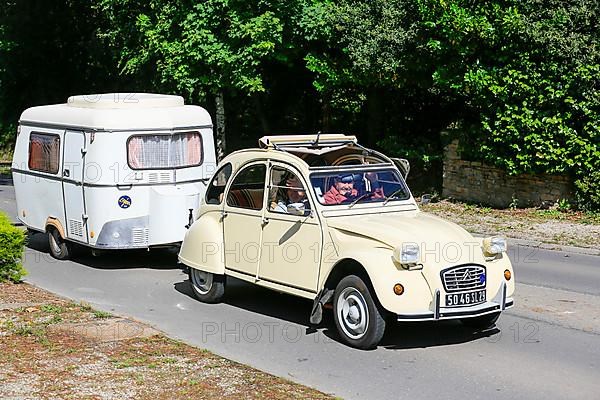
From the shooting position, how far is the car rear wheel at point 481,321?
9820 mm

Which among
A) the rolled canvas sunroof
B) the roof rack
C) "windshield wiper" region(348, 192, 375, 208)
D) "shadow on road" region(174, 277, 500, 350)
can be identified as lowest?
"shadow on road" region(174, 277, 500, 350)

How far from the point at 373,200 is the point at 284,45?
14.7 meters

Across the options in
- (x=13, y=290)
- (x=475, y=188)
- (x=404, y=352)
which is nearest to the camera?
(x=404, y=352)

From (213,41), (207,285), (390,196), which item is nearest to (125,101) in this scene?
(207,285)

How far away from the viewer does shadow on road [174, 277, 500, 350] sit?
9.58 meters

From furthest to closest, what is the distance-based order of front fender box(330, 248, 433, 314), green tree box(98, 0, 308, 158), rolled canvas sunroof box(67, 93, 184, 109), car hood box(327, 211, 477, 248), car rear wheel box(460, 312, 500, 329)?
1. green tree box(98, 0, 308, 158)
2. rolled canvas sunroof box(67, 93, 184, 109)
3. car rear wheel box(460, 312, 500, 329)
4. car hood box(327, 211, 477, 248)
5. front fender box(330, 248, 433, 314)

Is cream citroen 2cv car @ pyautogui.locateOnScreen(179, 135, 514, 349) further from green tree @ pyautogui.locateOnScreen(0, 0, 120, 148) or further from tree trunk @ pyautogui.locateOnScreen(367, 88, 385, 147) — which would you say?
green tree @ pyautogui.locateOnScreen(0, 0, 120, 148)

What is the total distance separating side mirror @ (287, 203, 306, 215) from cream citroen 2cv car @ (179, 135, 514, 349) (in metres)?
0.01

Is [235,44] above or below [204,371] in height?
above

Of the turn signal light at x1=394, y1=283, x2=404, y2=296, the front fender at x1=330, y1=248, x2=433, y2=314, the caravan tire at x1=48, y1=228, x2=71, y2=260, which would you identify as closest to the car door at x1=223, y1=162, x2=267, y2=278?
the front fender at x1=330, y1=248, x2=433, y2=314

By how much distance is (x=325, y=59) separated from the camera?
2378 cm

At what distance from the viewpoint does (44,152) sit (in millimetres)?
14891

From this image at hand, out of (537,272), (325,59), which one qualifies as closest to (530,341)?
(537,272)

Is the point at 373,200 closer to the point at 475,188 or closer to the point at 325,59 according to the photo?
the point at 475,188
